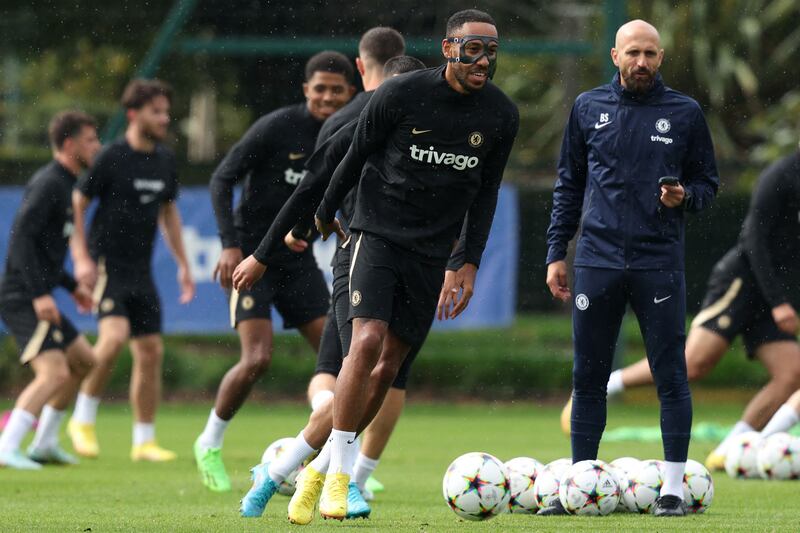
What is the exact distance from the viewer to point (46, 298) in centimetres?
1083

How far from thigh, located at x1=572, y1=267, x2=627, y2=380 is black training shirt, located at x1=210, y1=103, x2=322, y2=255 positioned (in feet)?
7.30

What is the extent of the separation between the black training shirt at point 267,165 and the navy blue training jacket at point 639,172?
85.0 inches

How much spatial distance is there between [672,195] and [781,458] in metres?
2.97

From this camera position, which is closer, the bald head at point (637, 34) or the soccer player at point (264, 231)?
the bald head at point (637, 34)

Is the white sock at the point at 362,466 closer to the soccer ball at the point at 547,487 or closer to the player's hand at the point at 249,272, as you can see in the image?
the soccer ball at the point at 547,487

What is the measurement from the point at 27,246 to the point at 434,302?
15.6 feet

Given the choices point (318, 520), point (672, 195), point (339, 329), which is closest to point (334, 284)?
point (339, 329)

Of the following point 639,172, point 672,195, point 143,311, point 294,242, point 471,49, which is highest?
point 471,49

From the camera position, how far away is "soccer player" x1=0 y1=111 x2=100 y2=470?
Answer: 10.9 meters

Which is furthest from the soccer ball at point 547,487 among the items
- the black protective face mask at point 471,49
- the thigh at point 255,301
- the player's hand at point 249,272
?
the thigh at point 255,301

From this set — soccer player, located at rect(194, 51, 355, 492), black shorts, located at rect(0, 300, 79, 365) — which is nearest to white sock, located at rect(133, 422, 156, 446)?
black shorts, located at rect(0, 300, 79, 365)

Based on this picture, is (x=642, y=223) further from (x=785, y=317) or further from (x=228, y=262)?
(x=785, y=317)

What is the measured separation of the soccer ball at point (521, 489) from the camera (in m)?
7.64

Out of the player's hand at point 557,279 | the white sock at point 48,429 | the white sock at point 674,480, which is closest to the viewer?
the white sock at point 674,480
